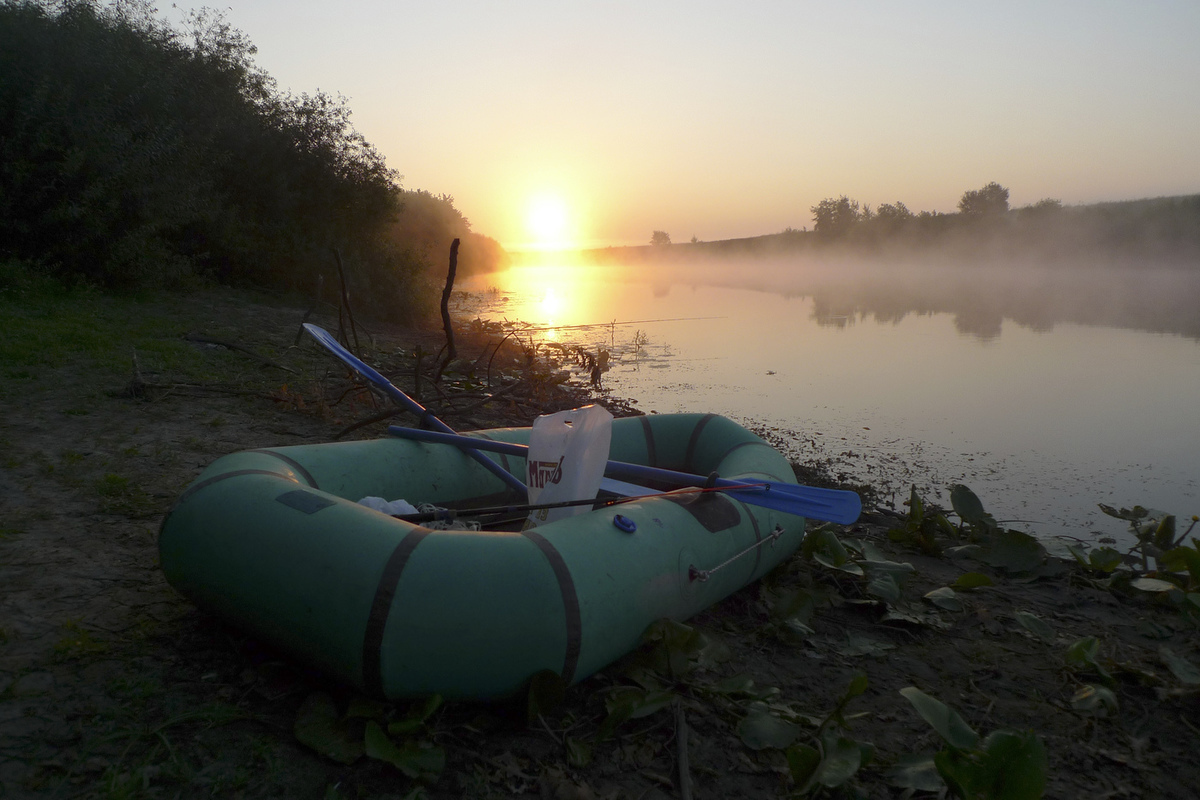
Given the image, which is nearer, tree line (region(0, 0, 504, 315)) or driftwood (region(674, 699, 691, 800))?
driftwood (region(674, 699, 691, 800))

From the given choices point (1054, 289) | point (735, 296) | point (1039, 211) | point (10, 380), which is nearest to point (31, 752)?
point (10, 380)

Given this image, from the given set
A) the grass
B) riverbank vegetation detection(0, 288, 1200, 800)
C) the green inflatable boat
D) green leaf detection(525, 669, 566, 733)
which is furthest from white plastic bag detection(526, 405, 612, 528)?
the grass

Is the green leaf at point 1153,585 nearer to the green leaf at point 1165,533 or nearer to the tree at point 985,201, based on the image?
the green leaf at point 1165,533

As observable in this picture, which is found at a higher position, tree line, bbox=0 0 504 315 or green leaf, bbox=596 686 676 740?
tree line, bbox=0 0 504 315

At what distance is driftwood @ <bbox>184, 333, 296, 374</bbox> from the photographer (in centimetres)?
660

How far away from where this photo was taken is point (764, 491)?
3021 mm

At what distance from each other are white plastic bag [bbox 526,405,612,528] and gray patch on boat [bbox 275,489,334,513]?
84 centimetres

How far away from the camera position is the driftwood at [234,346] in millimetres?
6602

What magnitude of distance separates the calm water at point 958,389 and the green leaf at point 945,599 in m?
1.76

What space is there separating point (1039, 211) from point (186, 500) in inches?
2197

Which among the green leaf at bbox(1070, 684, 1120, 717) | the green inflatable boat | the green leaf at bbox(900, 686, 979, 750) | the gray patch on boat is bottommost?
the green leaf at bbox(1070, 684, 1120, 717)

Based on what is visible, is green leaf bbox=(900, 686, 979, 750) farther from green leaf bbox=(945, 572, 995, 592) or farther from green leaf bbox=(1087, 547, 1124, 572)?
green leaf bbox=(1087, 547, 1124, 572)

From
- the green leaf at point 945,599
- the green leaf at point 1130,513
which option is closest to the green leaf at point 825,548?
the green leaf at point 945,599

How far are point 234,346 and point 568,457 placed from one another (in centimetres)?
526
